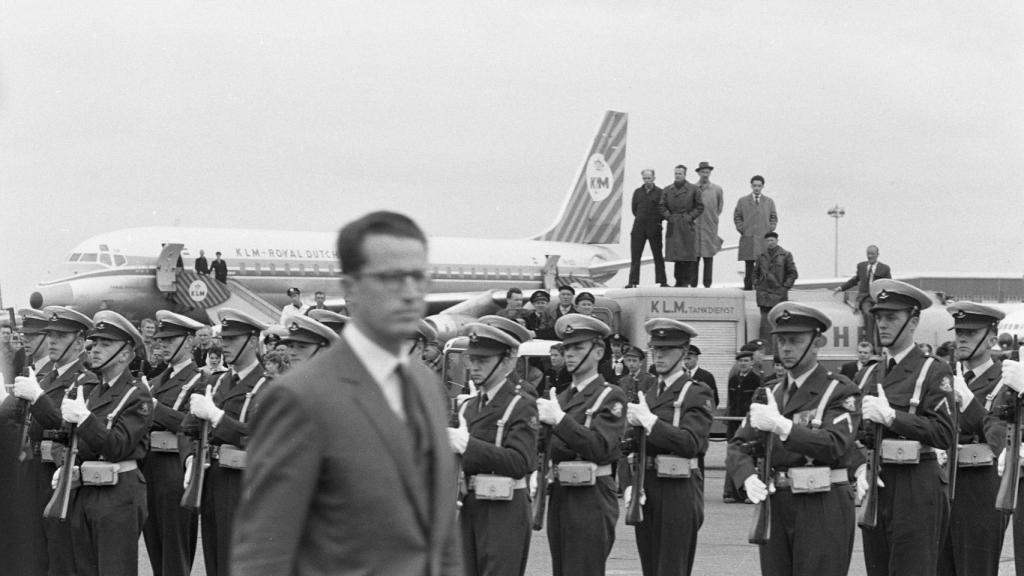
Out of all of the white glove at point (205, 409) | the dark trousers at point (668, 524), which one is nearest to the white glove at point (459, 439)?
the dark trousers at point (668, 524)

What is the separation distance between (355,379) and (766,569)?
4.88 m

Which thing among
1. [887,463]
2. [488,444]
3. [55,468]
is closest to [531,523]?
[488,444]

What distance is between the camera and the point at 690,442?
8.98 metres

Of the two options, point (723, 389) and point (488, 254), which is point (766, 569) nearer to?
point (723, 389)

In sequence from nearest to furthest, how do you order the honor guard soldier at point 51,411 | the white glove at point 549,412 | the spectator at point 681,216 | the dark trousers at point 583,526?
the white glove at point 549,412, the dark trousers at point 583,526, the honor guard soldier at point 51,411, the spectator at point 681,216

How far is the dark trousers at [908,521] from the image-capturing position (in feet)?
27.3

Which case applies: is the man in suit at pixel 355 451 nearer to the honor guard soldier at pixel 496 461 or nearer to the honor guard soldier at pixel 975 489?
the honor guard soldier at pixel 496 461

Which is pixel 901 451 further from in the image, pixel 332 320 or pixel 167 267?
pixel 167 267

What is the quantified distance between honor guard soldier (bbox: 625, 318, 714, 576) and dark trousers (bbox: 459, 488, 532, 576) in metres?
0.95

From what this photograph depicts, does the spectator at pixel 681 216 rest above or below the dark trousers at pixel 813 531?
above

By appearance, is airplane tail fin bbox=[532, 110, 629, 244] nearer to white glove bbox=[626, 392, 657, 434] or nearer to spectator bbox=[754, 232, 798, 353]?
spectator bbox=[754, 232, 798, 353]

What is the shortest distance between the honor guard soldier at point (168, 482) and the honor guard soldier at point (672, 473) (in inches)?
113

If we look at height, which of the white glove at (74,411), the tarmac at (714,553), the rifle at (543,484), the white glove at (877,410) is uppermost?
the white glove at (877,410)

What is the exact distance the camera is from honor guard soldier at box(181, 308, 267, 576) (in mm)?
9352
